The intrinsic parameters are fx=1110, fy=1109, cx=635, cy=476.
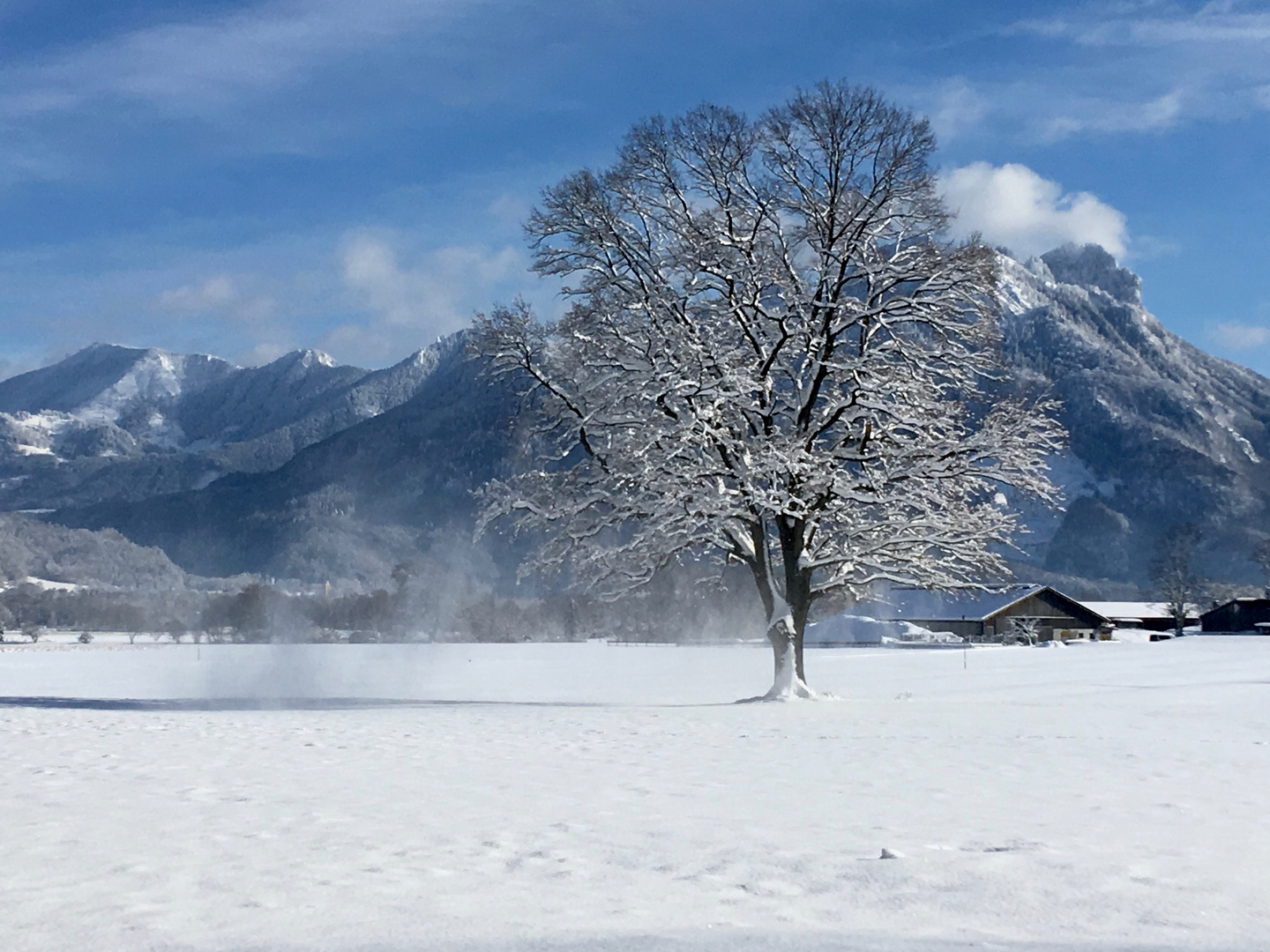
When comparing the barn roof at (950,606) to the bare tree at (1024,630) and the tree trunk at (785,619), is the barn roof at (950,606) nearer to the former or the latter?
the bare tree at (1024,630)

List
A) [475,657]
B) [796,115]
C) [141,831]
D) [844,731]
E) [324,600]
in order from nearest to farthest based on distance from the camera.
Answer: [141,831], [844,731], [796,115], [475,657], [324,600]

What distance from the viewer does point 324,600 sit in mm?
186375

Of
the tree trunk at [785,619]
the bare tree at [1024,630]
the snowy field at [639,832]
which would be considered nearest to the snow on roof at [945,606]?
the bare tree at [1024,630]

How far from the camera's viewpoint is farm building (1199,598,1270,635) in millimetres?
130625

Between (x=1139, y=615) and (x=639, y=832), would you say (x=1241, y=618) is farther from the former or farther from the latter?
(x=639, y=832)

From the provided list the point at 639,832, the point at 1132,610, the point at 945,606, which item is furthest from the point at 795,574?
the point at 1132,610

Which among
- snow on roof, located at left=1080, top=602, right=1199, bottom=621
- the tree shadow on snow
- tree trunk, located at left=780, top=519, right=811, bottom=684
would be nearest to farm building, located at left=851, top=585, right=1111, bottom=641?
snow on roof, located at left=1080, top=602, right=1199, bottom=621

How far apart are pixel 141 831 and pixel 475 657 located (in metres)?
70.3

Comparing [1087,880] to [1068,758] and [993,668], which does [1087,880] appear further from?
[993,668]

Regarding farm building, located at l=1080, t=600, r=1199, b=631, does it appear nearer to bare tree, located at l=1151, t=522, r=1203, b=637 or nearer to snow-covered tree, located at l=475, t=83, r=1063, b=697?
bare tree, located at l=1151, t=522, r=1203, b=637

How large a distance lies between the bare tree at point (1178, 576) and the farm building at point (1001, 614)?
94.4 ft

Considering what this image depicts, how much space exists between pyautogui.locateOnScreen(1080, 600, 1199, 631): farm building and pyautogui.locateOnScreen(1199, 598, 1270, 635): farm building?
9.94 m

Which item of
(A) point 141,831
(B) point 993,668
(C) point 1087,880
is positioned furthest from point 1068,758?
(B) point 993,668

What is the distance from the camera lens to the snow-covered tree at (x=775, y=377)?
24.1 m
